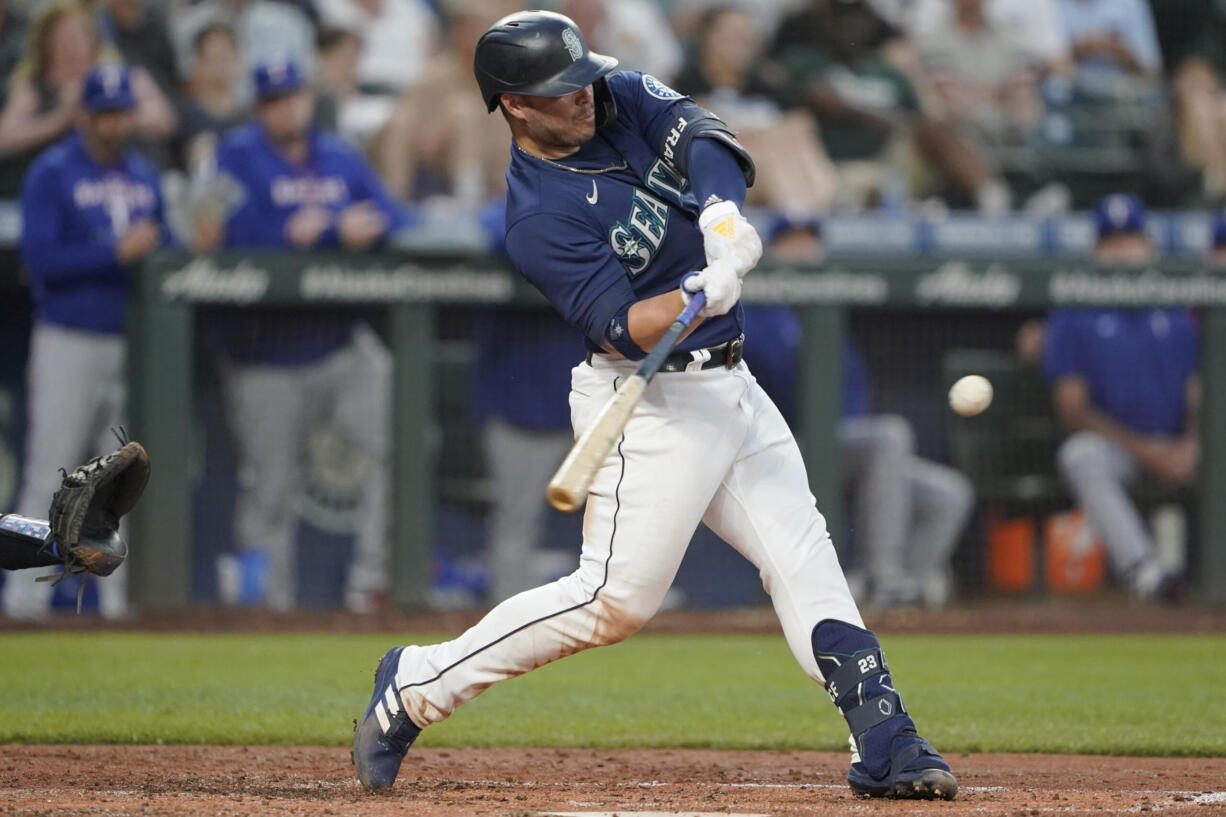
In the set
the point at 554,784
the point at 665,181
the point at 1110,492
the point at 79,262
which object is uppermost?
the point at 665,181

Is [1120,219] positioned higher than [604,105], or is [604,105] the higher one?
Result: [604,105]

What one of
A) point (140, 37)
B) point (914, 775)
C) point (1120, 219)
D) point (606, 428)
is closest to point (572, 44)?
point (606, 428)

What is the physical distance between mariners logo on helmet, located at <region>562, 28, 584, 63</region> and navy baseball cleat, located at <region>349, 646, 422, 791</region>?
1416mm

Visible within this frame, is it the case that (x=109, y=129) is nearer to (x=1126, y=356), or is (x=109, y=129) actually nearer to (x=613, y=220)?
(x=613, y=220)

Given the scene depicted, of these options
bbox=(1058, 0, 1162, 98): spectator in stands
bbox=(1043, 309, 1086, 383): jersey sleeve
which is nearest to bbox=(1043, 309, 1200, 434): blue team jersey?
bbox=(1043, 309, 1086, 383): jersey sleeve

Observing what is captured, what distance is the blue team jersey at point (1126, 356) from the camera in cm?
845

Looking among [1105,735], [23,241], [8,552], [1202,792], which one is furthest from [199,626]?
[1202,792]

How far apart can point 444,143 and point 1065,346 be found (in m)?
3.36

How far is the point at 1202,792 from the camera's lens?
3748 millimetres

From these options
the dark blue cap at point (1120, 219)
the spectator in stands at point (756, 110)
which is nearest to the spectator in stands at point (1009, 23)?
the spectator in stands at point (756, 110)

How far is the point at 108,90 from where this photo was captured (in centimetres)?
743

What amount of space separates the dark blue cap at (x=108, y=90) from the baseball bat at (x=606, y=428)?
4.74 meters

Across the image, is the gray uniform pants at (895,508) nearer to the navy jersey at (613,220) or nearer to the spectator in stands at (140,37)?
the spectator in stands at (140,37)

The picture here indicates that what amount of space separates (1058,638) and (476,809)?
4.75m
